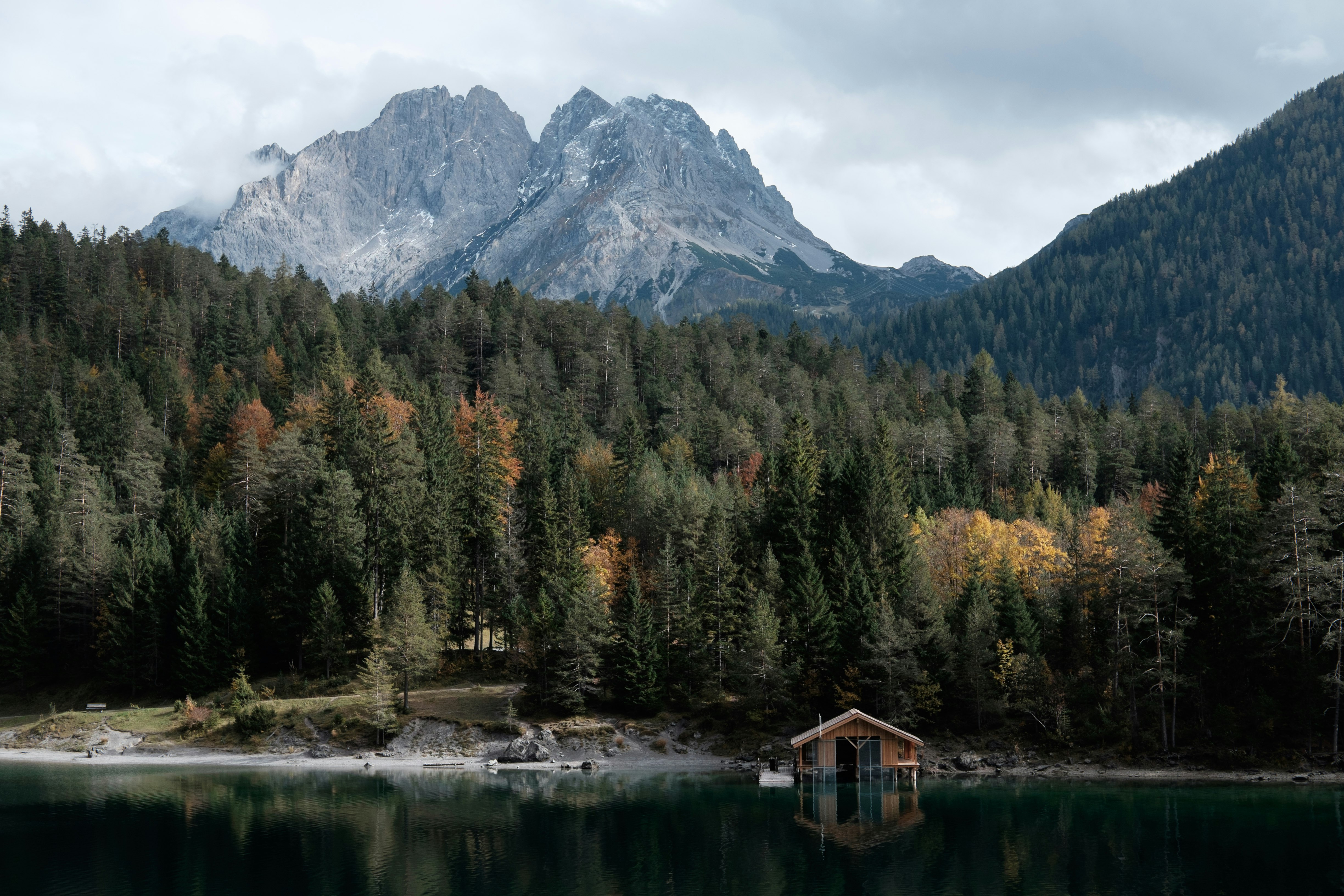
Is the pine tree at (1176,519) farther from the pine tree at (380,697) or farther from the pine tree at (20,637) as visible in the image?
the pine tree at (20,637)

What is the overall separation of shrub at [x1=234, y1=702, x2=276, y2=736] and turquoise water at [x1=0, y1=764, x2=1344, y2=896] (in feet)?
27.0

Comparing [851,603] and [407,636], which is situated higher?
[851,603]

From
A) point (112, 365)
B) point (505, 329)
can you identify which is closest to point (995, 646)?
point (505, 329)

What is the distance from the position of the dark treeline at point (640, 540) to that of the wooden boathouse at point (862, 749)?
4.82 m

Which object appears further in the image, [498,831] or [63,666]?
[63,666]

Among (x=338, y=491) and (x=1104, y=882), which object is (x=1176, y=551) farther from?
(x=338, y=491)

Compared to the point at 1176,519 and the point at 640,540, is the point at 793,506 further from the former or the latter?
the point at 1176,519

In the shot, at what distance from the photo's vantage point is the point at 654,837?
54.6 meters

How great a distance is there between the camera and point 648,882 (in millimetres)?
45875

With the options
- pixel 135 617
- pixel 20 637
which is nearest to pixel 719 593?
pixel 135 617

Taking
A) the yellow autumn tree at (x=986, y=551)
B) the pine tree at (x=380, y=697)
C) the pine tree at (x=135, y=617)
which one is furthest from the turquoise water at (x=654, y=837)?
the yellow autumn tree at (x=986, y=551)

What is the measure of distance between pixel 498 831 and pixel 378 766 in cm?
2526

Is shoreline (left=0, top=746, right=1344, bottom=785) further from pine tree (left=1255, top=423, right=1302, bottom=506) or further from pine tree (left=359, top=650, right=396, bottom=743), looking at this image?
pine tree (left=1255, top=423, right=1302, bottom=506)

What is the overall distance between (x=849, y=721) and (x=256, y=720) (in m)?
46.7
